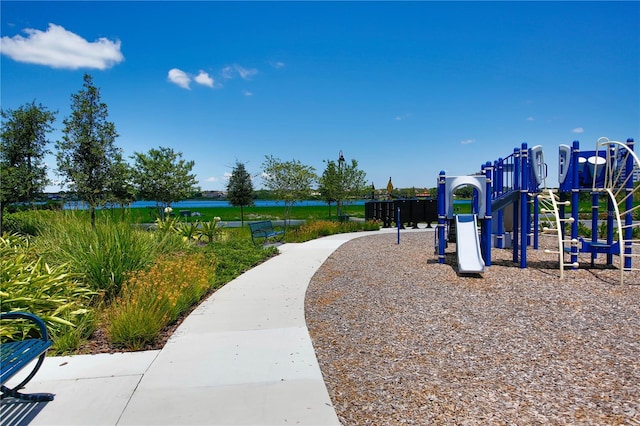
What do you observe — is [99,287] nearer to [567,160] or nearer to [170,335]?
[170,335]

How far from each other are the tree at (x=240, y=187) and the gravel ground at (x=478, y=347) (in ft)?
51.9

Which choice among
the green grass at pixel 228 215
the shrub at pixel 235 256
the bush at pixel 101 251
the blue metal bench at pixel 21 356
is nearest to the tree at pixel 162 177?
the green grass at pixel 228 215

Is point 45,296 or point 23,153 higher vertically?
point 23,153

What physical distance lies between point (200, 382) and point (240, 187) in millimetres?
20105

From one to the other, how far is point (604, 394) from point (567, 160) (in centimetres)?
724

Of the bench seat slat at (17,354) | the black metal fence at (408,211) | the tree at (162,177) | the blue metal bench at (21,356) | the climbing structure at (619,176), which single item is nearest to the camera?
the bench seat slat at (17,354)

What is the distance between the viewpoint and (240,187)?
22.9 m

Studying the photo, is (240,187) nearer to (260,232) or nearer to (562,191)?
(260,232)

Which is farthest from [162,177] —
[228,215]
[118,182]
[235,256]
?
[228,215]

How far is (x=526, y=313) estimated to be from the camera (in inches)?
218

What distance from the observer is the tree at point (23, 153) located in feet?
35.1

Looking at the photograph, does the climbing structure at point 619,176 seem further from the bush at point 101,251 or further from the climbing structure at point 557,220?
the bush at point 101,251

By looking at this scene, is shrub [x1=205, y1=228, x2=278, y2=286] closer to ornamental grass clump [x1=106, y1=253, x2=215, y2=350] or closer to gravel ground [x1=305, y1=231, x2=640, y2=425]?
ornamental grass clump [x1=106, y1=253, x2=215, y2=350]

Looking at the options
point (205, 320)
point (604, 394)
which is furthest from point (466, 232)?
point (205, 320)
